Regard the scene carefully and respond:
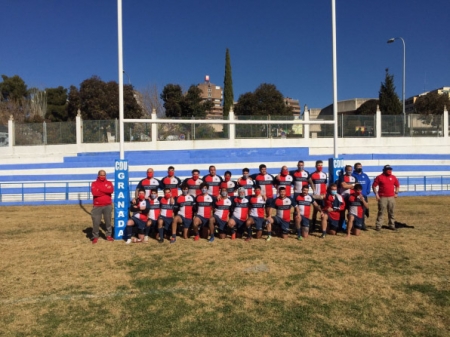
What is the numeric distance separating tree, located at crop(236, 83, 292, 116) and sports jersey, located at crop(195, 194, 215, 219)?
88.8 feet

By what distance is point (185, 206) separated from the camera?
7.54m

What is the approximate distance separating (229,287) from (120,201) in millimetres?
3903

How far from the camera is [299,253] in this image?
20.9 ft

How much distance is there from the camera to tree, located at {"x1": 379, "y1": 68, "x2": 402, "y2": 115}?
30.4 meters

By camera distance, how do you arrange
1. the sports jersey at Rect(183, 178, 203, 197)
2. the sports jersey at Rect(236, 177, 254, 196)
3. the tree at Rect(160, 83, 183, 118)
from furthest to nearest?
the tree at Rect(160, 83, 183, 118)
the sports jersey at Rect(183, 178, 203, 197)
the sports jersey at Rect(236, 177, 254, 196)

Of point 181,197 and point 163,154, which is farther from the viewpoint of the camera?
point 163,154

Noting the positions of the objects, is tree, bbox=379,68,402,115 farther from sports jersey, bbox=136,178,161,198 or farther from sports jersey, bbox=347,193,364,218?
sports jersey, bbox=136,178,161,198

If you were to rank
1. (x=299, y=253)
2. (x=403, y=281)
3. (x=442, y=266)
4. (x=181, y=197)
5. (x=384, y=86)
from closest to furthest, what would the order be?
(x=403, y=281), (x=442, y=266), (x=299, y=253), (x=181, y=197), (x=384, y=86)

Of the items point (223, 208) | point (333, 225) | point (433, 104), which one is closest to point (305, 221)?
point (333, 225)

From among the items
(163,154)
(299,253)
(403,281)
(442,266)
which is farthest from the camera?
(163,154)

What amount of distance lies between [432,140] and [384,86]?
1246cm

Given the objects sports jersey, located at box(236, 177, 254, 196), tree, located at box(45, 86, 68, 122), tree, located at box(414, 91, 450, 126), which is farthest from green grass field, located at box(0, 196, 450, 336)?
tree, located at box(45, 86, 68, 122)

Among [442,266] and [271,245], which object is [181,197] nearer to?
[271,245]

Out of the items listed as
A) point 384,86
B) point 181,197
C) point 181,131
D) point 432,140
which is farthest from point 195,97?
point 181,197
